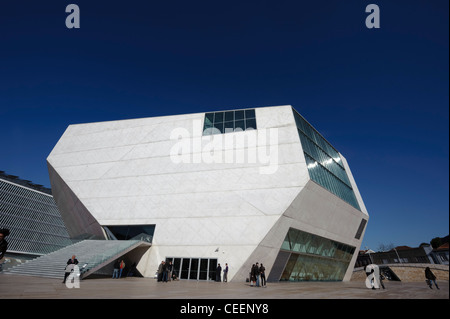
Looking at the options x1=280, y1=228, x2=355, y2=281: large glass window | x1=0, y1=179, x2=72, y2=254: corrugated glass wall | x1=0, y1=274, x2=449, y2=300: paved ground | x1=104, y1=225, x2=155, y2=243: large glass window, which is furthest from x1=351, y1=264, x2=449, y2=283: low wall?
x1=0, y1=179, x2=72, y2=254: corrugated glass wall

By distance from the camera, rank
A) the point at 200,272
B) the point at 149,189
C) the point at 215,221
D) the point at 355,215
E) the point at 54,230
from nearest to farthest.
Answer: the point at 200,272
the point at 215,221
the point at 149,189
the point at 355,215
the point at 54,230

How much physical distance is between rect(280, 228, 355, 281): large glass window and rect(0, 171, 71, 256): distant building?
50.9 m

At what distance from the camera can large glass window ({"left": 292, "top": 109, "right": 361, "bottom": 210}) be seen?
975 inches

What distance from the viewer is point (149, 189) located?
80.7 feet

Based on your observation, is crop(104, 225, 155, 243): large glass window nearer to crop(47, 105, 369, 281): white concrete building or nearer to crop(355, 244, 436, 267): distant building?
crop(47, 105, 369, 281): white concrete building

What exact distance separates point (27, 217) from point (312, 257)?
63.9 metres

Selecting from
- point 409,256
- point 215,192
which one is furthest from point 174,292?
point 409,256

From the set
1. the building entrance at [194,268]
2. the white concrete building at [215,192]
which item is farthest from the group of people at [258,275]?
the building entrance at [194,268]

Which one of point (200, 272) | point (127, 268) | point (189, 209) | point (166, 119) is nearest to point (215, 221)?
point (189, 209)

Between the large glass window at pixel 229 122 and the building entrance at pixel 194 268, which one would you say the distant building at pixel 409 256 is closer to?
the large glass window at pixel 229 122

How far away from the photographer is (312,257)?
24.0 meters

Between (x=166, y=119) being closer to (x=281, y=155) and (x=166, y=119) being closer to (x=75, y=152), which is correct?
(x=75, y=152)

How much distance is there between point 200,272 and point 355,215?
22040 mm

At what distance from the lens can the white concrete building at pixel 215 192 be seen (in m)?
20.4
